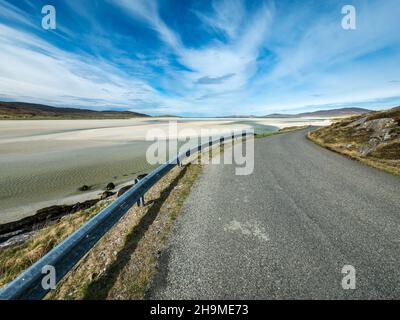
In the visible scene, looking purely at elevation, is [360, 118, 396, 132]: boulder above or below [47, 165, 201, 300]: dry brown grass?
above

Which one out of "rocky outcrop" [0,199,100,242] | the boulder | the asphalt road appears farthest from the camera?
the boulder

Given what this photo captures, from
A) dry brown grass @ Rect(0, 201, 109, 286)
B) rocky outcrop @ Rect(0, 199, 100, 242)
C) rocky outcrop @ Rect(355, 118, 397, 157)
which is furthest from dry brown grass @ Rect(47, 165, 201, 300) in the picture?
rocky outcrop @ Rect(355, 118, 397, 157)

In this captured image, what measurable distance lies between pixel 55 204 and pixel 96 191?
5.56 ft

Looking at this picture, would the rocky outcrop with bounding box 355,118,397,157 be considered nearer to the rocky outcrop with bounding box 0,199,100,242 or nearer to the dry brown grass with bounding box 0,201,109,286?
the dry brown grass with bounding box 0,201,109,286

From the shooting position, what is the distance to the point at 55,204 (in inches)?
323

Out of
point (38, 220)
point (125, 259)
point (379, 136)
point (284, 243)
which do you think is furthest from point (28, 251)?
point (379, 136)

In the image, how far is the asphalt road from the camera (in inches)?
102

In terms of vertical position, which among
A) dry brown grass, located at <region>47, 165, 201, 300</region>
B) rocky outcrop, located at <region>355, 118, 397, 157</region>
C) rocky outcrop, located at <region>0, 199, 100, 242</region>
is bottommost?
rocky outcrop, located at <region>0, 199, 100, 242</region>

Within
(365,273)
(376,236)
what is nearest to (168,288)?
(365,273)

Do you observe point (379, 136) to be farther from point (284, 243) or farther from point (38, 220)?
point (38, 220)

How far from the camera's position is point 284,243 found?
347 cm

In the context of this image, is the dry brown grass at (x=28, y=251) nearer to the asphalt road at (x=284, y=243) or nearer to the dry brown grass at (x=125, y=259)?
the dry brown grass at (x=125, y=259)

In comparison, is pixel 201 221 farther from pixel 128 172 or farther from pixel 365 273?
pixel 128 172

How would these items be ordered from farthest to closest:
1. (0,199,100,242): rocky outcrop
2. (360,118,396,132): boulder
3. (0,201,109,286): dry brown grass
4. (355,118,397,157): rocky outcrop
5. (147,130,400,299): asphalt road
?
(360,118,396,132): boulder
(355,118,397,157): rocky outcrop
(0,199,100,242): rocky outcrop
(0,201,109,286): dry brown grass
(147,130,400,299): asphalt road
